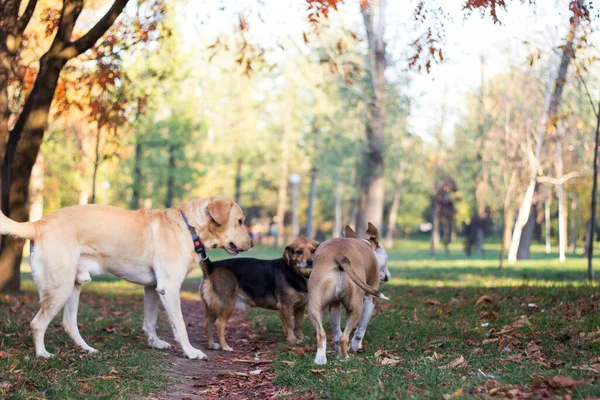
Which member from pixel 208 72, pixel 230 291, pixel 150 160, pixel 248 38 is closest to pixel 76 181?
pixel 150 160

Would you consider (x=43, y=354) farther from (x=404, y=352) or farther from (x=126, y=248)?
(x=404, y=352)

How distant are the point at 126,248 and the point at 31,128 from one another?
535 centimetres

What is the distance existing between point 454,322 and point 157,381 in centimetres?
428

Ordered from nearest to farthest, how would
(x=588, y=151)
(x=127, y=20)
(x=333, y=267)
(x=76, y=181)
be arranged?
(x=333, y=267), (x=127, y=20), (x=588, y=151), (x=76, y=181)

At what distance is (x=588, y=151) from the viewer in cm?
3350

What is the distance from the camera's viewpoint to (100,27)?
34.4 feet

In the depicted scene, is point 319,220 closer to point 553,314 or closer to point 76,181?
point 76,181

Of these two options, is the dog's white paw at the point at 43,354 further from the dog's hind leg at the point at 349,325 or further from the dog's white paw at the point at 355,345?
the dog's white paw at the point at 355,345

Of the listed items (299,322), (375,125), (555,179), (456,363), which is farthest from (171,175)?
(456,363)

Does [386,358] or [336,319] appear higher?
[336,319]

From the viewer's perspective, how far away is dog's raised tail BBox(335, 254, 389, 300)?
6707mm

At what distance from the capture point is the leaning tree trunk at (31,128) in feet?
35.8

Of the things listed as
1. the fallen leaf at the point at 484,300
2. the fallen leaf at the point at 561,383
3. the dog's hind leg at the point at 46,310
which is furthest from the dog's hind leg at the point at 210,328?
the fallen leaf at the point at 561,383

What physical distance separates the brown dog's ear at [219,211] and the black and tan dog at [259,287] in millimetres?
887
